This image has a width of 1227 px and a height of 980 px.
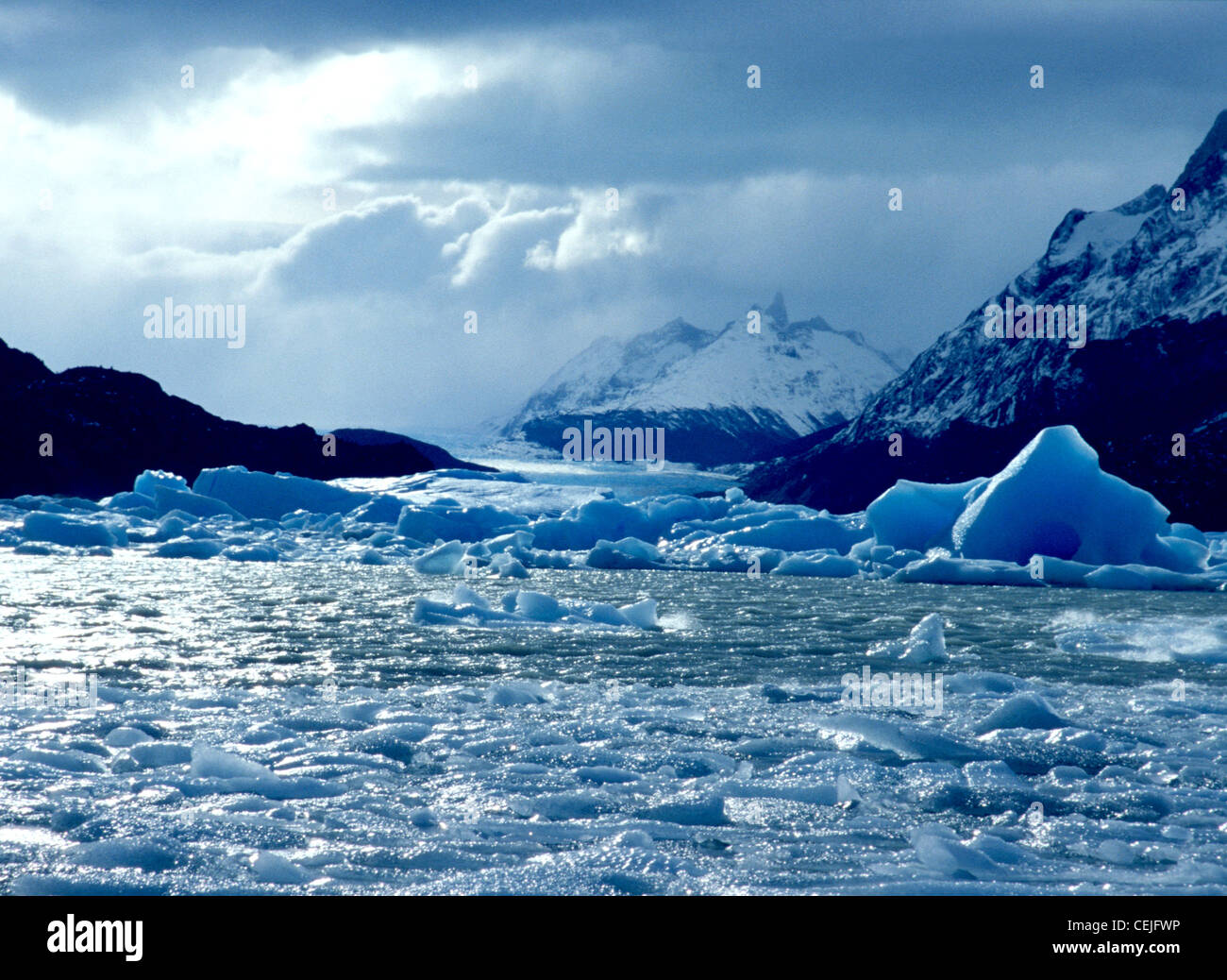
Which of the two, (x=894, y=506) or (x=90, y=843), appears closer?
(x=90, y=843)

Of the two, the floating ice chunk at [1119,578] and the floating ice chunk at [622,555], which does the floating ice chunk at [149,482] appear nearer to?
the floating ice chunk at [622,555]

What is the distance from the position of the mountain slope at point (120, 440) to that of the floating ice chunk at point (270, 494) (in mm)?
33869

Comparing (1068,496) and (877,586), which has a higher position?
(1068,496)

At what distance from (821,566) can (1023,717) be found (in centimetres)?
1916

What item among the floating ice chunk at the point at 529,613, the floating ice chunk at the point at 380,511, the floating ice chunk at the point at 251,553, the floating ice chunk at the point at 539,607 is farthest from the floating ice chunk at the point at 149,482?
the floating ice chunk at the point at 539,607

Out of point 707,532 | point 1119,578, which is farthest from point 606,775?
point 707,532

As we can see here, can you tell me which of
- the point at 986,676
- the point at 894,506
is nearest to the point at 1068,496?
the point at 894,506

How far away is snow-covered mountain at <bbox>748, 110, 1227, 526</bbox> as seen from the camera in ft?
365

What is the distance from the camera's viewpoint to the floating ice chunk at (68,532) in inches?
1146

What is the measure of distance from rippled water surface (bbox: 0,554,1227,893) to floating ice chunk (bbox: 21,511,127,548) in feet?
60.1

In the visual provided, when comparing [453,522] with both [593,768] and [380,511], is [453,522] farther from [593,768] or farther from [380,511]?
[593,768]
